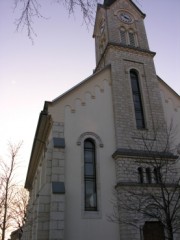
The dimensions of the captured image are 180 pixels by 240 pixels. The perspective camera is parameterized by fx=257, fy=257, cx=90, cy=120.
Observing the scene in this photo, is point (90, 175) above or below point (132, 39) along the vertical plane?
below

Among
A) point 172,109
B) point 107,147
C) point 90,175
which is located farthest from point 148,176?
point 172,109

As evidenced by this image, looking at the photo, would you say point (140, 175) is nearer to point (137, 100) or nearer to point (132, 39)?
point (137, 100)

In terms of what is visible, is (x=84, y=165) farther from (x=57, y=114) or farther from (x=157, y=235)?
(x=157, y=235)

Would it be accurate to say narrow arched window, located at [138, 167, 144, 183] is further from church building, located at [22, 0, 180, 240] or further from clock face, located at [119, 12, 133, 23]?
clock face, located at [119, 12, 133, 23]

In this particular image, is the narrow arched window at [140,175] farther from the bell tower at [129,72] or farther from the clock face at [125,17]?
the clock face at [125,17]

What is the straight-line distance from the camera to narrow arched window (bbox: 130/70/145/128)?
53.1 feet

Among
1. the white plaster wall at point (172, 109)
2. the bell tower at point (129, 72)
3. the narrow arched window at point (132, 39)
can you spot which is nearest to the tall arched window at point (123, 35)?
the bell tower at point (129, 72)

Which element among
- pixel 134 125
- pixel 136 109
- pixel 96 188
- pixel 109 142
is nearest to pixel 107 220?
pixel 96 188

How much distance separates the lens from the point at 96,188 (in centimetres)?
1336

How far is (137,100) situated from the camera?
17.0 meters

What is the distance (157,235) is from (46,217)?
5.48m

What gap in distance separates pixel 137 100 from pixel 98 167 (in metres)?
5.64

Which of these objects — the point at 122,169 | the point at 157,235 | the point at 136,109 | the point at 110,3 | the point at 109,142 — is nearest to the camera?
the point at 157,235

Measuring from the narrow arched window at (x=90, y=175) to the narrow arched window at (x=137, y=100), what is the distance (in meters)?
3.54
